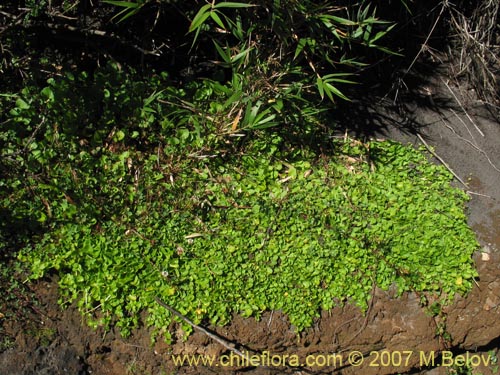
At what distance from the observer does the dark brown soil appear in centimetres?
346

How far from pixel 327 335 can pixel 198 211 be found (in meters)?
1.27

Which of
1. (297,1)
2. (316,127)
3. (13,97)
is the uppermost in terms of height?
(297,1)

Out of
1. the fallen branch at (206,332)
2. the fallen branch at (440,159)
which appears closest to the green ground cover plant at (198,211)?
the fallen branch at (206,332)

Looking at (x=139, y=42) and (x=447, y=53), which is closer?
(x=139, y=42)

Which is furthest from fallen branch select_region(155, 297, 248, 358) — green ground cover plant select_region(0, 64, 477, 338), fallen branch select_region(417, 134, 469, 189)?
fallen branch select_region(417, 134, 469, 189)

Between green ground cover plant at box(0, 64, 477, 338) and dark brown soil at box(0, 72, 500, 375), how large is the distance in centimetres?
11

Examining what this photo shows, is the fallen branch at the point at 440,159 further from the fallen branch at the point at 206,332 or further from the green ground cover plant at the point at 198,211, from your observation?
the fallen branch at the point at 206,332

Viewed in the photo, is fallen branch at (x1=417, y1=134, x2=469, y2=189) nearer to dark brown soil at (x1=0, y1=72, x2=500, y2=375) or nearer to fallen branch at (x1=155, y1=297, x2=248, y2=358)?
dark brown soil at (x1=0, y1=72, x2=500, y2=375)

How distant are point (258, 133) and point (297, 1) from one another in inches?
40.1

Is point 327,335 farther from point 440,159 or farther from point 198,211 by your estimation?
Result: point 440,159

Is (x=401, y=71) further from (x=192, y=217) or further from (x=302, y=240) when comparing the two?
(x=192, y=217)

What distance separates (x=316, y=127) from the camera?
4.11 metres

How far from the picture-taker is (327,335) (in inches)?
146

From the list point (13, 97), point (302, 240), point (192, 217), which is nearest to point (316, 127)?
point (302, 240)
